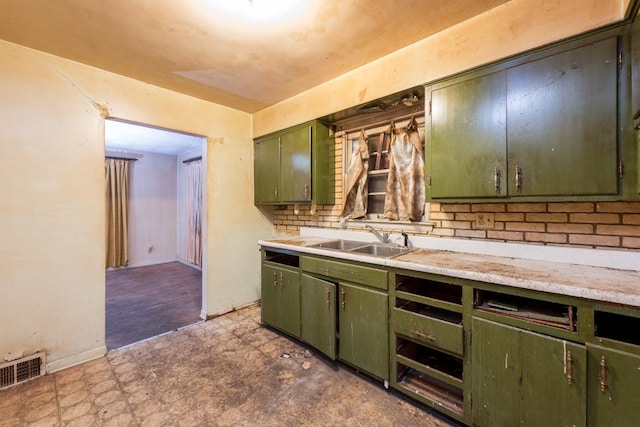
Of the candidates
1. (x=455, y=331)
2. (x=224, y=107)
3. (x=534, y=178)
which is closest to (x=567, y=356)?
(x=455, y=331)

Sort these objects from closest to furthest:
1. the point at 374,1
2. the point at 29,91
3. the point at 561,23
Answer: the point at 561,23
the point at 374,1
the point at 29,91

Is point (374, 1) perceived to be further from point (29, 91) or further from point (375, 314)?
point (29, 91)

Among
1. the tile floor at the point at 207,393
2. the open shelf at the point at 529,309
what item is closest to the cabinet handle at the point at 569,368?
the open shelf at the point at 529,309

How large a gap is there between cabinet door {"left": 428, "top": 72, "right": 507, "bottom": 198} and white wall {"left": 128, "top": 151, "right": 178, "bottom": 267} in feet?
20.7

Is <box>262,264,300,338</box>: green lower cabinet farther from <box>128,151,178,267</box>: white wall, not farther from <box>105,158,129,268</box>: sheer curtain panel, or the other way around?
<box>128,151,178,267</box>: white wall

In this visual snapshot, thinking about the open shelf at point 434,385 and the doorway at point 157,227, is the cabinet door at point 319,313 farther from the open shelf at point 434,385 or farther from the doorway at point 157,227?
the doorway at point 157,227

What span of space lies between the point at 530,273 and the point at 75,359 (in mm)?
3465

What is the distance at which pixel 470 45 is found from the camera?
185 centimetres

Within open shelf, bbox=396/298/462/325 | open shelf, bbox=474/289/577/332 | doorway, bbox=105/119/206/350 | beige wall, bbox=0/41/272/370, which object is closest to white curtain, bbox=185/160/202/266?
doorway, bbox=105/119/206/350

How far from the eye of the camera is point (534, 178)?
162cm

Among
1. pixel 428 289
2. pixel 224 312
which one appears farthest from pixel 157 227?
pixel 428 289

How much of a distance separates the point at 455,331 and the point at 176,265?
6076 mm

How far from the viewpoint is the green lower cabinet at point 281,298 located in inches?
101

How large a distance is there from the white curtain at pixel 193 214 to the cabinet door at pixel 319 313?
397 centimetres
